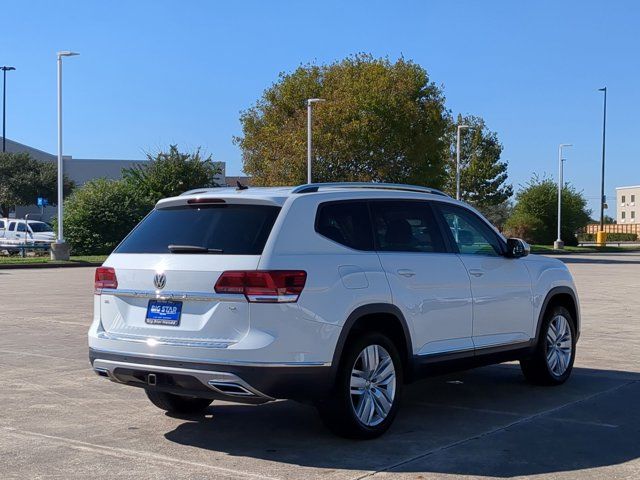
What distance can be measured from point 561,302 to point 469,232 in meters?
1.69

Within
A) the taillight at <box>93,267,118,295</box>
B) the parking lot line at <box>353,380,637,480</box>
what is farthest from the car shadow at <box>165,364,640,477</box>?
the taillight at <box>93,267,118,295</box>

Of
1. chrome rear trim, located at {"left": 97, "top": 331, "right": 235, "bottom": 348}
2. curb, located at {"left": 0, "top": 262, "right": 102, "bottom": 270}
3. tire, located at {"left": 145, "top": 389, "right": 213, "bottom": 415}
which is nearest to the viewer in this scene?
chrome rear trim, located at {"left": 97, "top": 331, "right": 235, "bottom": 348}

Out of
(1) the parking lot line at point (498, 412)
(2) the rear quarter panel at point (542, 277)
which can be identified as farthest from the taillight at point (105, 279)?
(2) the rear quarter panel at point (542, 277)

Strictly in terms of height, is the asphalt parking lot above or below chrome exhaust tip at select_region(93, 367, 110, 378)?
below

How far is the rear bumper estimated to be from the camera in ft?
20.3

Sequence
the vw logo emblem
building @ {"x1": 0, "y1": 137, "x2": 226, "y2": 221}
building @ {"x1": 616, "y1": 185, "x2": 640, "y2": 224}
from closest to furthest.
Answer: the vw logo emblem, building @ {"x1": 0, "y1": 137, "x2": 226, "y2": 221}, building @ {"x1": 616, "y1": 185, "x2": 640, "y2": 224}

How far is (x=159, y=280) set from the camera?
6.65m

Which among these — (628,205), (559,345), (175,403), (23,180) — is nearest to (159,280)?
(175,403)

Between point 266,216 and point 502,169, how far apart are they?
7836 centimetres

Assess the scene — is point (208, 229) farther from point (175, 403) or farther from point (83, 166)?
point (83, 166)

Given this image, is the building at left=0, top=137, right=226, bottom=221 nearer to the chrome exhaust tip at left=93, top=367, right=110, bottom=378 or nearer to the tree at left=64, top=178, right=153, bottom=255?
the tree at left=64, top=178, right=153, bottom=255

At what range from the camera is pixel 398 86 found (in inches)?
1758

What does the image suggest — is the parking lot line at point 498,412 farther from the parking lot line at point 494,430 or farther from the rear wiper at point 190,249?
the rear wiper at point 190,249

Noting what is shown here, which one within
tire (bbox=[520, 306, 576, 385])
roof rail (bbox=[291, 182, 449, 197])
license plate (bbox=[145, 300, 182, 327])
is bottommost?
tire (bbox=[520, 306, 576, 385])
